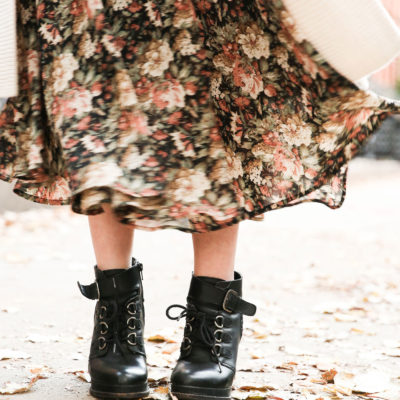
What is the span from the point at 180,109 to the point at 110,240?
36cm

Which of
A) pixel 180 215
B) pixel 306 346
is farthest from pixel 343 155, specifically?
pixel 306 346

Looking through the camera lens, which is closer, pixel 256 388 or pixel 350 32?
pixel 350 32

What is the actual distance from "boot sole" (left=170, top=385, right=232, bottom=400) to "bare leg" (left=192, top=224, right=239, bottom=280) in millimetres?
Result: 240

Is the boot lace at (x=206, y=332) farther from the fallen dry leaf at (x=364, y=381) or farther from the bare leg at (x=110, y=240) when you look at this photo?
the fallen dry leaf at (x=364, y=381)

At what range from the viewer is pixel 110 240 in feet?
4.71

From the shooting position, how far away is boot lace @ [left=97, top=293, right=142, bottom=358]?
1.41 m

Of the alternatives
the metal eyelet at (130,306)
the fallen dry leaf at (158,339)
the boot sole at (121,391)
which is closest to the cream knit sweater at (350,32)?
the metal eyelet at (130,306)

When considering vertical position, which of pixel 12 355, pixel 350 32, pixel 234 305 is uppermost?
pixel 350 32

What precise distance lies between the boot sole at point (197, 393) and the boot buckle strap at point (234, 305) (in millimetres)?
173

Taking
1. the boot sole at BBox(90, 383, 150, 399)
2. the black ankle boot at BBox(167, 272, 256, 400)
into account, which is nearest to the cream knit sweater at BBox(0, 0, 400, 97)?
the black ankle boot at BBox(167, 272, 256, 400)

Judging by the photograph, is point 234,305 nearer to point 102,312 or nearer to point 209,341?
point 209,341

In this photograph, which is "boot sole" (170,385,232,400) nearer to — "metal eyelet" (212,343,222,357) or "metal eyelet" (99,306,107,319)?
"metal eyelet" (212,343,222,357)

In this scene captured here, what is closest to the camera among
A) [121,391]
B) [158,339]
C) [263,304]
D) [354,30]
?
[354,30]

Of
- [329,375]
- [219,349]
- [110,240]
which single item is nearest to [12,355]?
[110,240]
